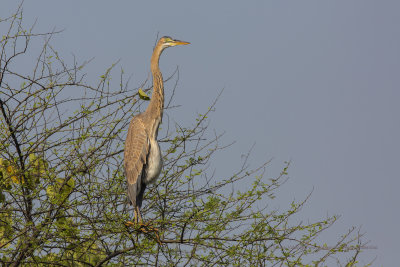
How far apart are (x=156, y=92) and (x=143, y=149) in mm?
781

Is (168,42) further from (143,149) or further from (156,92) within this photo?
(143,149)

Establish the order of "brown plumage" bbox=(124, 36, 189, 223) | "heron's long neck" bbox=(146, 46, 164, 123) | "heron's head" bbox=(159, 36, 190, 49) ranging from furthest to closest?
"heron's head" bbox=(159, 36, 190, 49), "heron's long neck" bbox=(146, 46, 164, 123), "brown plumage" bbox=(124, 36, 189, 223)

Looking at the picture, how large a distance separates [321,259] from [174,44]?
3137 mm

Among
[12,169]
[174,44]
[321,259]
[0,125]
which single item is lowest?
[321,259]

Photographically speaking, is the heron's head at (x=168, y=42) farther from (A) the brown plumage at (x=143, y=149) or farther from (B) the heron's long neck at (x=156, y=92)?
(A) the brown plumage at (x=143, y=149)

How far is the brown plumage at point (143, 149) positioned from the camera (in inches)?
242

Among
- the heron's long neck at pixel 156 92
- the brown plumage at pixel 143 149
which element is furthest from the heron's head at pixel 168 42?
the brown plumage at pixel 143 149

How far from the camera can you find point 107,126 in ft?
20.8

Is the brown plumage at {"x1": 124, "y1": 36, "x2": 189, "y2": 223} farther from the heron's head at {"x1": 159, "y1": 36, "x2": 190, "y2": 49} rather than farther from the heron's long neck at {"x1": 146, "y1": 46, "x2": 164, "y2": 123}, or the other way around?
the heron's head at {"x1": 159, "y1": 36, "x2": 190, "y2": 49}

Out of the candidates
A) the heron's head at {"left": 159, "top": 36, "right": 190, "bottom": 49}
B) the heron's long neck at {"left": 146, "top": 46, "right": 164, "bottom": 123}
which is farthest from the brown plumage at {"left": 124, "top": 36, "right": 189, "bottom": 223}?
the heron's head at {"left": 159, "top": 36, "right": 190, "bottom": 49}

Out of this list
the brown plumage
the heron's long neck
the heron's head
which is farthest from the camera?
the heron's head

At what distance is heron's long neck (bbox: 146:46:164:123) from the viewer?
6777mm

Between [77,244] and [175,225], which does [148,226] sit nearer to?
[175,225]

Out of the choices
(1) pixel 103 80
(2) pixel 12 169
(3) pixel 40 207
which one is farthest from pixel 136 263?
(1) pixel 103 80
